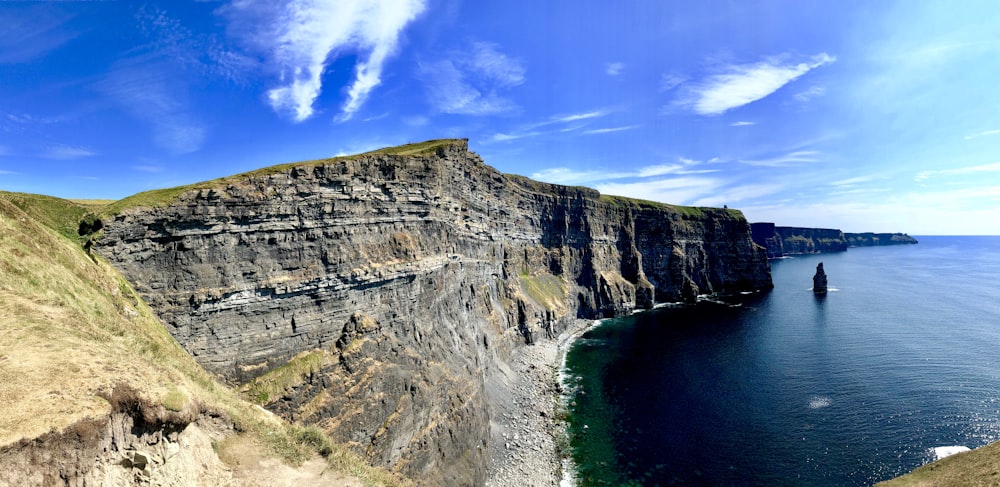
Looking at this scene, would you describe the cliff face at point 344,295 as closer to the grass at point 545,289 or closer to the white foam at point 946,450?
the grass at point 545,289

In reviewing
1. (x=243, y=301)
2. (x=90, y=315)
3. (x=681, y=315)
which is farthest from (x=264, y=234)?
(x=681, y=315)

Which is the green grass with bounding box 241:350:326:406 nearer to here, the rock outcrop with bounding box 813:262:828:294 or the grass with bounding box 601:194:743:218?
the grass with bounding box 601:194:743:218

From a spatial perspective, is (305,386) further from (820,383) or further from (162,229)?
(820,383)

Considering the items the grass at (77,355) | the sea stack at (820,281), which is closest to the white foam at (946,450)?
the grass at (77,355)

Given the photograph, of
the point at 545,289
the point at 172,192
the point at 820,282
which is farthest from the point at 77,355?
the point at 820,282

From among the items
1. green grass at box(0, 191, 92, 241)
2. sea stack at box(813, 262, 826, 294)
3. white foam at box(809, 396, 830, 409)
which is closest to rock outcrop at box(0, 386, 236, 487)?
green grass at box(0, 191, 92, 241)
